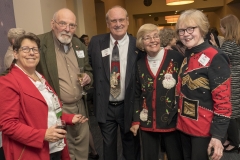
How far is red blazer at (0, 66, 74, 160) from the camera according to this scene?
1387 mm

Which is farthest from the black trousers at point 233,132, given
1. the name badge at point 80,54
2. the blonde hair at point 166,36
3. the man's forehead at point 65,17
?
the man's forehead at point 65,17

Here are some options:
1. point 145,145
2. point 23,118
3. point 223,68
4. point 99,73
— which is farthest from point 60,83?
point 223,68

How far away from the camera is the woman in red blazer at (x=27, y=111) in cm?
139

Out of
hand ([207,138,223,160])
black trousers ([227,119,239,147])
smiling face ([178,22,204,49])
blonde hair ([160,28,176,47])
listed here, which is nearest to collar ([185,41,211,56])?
smiling face ([178,22,204,49])

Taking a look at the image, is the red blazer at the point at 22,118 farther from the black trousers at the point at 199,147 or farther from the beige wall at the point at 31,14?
the beige wall at the point at 31,14

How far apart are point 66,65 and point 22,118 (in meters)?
0.89

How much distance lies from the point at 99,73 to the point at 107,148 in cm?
82

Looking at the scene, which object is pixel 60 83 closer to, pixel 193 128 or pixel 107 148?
pixel 107 148

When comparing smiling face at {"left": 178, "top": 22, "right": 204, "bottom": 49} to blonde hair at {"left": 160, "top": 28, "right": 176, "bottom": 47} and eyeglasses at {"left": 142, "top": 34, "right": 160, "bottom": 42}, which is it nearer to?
eyeglasses at {"left": 142, "top": 34, "right": 160, "bottom": 42}

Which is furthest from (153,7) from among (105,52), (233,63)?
(105,52)

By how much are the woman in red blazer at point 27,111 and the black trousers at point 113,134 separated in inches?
31.8

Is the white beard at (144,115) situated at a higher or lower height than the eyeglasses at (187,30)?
lower

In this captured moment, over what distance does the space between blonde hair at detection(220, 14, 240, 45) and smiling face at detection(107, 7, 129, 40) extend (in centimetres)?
154

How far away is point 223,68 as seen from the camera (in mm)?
1525
